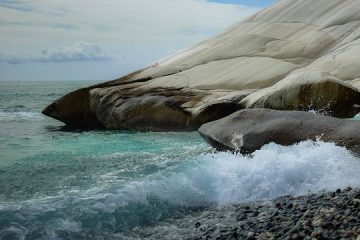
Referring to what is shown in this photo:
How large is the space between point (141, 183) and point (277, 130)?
128 inches

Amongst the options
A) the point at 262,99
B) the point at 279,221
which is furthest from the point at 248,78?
the point at 279,221

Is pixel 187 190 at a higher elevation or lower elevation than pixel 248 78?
lower

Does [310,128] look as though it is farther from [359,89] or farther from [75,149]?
[75,149]

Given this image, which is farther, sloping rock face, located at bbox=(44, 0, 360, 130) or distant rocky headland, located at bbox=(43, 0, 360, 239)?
sloping rock face, located at bbox=(44, 0, 360, 130)

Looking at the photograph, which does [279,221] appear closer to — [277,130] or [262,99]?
[277,130]

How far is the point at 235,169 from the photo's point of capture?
28.7ft

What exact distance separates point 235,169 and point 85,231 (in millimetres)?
3356

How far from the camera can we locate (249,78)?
16.5m

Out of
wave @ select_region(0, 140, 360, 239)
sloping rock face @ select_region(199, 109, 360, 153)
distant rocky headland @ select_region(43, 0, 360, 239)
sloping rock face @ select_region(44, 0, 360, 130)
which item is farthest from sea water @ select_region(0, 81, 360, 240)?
sloping rock face @ select_region(44, 0, 360, 130)

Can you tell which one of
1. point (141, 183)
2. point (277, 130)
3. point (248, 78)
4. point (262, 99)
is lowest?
point (141, 183)

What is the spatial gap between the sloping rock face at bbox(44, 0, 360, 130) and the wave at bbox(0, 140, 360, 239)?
13.8 ft

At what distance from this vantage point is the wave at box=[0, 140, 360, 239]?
653 cm

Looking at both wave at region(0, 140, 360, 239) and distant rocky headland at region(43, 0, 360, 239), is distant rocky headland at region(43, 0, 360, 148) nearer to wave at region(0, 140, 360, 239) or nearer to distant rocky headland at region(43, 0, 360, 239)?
distant rocky headland at region(43, 0, 360, 239)

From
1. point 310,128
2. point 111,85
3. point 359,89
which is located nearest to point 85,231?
point 310,128
